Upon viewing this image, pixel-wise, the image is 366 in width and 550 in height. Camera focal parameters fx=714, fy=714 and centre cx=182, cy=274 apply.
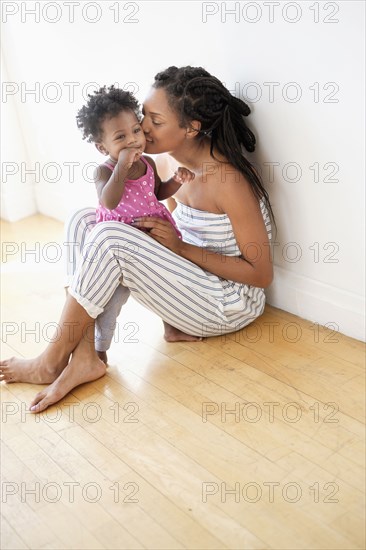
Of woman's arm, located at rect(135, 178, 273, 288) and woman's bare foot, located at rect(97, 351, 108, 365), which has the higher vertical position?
woman's arm, located at rect(135, 178, 273, 288)

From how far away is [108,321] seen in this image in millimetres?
2211

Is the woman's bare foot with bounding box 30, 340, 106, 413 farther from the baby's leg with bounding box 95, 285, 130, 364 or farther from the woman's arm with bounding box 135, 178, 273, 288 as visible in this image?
the woman's arm with bounding box 135, 178, 273, 288

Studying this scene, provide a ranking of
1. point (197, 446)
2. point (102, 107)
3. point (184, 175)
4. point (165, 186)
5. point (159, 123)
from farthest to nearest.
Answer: point (165, 186) < point (184, 175) < point (159, 123) < point (102, 107) < point (197, 446)

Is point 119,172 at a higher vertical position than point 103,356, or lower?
higher

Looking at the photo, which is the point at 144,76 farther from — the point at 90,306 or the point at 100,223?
the point at 90,306

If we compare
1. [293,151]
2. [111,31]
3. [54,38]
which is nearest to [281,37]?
[293,151]

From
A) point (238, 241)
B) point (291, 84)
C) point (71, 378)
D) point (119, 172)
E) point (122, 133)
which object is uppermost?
point (291, 84)

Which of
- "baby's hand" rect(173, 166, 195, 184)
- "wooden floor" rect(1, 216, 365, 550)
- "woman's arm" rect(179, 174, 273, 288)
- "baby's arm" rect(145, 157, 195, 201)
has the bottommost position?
"wooden floor" rect(1, 216, 365, 550)

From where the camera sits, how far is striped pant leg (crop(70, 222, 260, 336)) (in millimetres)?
2086

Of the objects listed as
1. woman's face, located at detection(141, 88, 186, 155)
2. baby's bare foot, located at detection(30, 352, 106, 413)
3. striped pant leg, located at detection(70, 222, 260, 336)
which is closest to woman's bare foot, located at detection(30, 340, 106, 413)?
baby's bare foot, located at detection(30, 352, 106, 413)

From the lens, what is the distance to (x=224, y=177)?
2.18m

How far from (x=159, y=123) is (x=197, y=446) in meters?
0.93

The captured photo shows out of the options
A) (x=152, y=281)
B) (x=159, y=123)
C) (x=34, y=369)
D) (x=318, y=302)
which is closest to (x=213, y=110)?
(x=159, y=123)

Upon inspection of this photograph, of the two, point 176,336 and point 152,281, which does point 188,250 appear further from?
point 176,336
